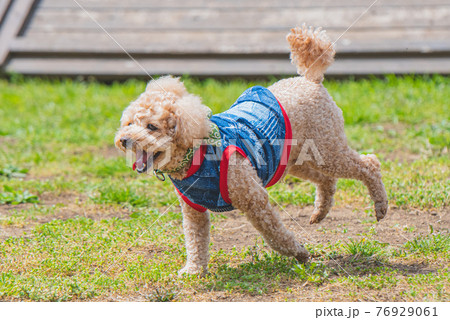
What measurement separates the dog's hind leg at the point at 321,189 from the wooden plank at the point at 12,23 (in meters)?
6.63

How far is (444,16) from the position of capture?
8.52 m

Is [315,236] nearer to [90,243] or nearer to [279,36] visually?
[90,243]

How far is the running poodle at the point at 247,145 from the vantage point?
331 centimetres

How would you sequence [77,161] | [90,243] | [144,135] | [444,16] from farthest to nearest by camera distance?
[444,16] < [77,161] < [90,243] < [144,135]

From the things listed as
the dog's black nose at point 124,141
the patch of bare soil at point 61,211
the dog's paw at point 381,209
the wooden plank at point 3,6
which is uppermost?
the wooden plank at point 3,6

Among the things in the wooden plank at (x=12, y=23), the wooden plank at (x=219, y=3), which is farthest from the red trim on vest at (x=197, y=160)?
the wooden plank at (x=12, y=23)

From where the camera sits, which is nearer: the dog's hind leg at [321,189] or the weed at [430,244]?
the weed at [430,244]

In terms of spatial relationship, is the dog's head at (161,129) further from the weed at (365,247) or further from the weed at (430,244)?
the weed at (430,244)

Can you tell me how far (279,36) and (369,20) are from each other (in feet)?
4.36

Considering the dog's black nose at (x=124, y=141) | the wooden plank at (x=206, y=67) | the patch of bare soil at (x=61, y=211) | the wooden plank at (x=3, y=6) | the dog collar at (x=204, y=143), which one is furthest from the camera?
the wooden plank at (x=3, y=6)

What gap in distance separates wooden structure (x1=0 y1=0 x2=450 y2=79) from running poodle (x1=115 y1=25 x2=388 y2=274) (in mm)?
4412

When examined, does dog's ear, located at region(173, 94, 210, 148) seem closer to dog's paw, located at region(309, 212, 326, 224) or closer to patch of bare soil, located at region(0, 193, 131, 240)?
dog's paw, located at region(309, 212, 326, 224)

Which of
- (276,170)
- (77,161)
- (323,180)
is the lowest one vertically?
(77,161)

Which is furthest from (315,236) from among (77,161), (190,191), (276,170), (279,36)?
(279,36)
